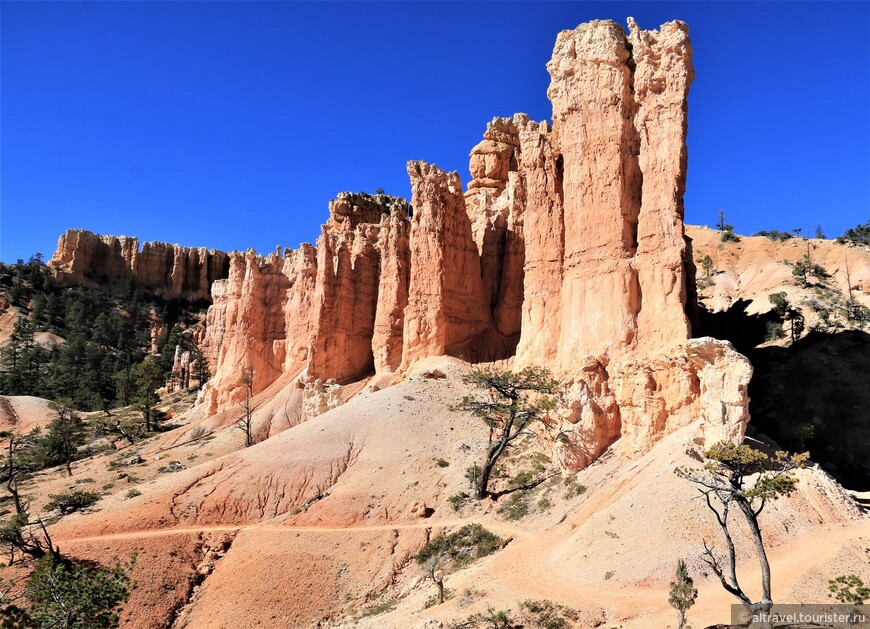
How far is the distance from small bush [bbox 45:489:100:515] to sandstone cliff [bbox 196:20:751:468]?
18.5 meters

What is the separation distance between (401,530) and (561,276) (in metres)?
17.6

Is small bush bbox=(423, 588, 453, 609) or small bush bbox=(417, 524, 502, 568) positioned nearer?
small bush bbox=(423, 588, 453, 609)

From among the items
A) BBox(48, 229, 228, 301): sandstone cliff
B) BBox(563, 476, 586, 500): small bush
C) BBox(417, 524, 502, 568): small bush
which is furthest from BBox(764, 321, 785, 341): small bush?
BBox(48, 229, 228, 301): sandstone cliff

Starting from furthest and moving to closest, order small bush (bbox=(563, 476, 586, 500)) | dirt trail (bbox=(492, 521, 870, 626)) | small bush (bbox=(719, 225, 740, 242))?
Answer: small bush (bbox=(719, 225, 740, 242)) → small bush (bbox=(563, 476, 586, 500)) → dirt trail (bbox=(492, 521, 870, 626))

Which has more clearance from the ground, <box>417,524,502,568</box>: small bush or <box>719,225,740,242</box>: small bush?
<box>719,225,740,242</box>: small bush

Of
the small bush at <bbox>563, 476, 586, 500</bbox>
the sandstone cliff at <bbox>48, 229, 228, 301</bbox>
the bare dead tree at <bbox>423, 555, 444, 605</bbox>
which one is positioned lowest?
the bare dead tree at <bbox>423, 555, 444, 605</bbox>

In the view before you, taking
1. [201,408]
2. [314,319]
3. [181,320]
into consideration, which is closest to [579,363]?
[314,319]

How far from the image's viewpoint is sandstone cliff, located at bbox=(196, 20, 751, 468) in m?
27.8

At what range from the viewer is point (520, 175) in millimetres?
45719

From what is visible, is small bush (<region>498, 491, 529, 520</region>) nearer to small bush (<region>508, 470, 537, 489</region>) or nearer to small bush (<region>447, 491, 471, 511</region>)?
small bush (<region>508, 470, 537, 489</region>)

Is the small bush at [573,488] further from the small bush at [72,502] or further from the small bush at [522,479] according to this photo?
the small bush at [72,502]

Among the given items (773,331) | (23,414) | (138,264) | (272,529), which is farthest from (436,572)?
(138,264)

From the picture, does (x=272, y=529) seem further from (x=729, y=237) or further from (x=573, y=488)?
(x=729, y=237)

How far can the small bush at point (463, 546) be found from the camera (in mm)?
24234
